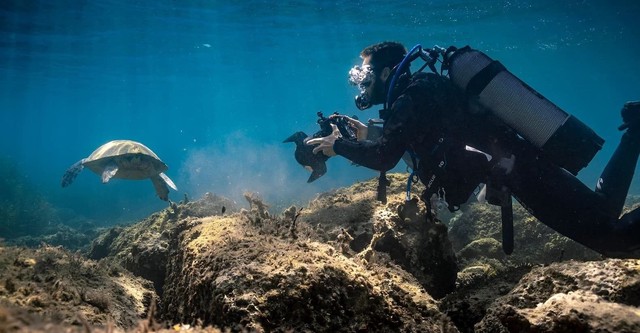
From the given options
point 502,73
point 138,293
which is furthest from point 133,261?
point 502,73

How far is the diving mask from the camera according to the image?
488 centimetres

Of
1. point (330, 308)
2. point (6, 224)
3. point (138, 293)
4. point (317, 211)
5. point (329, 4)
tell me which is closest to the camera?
point (330, 308)

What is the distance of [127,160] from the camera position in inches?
399

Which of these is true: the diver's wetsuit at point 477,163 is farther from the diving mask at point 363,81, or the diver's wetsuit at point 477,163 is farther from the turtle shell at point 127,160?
the turtle shell at point 127,160

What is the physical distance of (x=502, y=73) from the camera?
4.10 metres

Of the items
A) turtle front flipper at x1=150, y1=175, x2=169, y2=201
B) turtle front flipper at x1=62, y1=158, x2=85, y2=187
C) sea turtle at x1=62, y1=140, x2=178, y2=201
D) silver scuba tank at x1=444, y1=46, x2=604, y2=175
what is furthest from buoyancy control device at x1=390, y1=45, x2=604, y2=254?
turtle front flipper at x1=62, y1=158, x2=85, y2=187

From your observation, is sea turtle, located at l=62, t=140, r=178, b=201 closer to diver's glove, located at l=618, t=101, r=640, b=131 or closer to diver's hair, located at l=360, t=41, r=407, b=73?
diver's hair, located at l=360, t=41, r=407, b=73

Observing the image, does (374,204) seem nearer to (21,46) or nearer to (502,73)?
(502,73)

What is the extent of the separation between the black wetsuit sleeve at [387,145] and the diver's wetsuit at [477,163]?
0.01 meters

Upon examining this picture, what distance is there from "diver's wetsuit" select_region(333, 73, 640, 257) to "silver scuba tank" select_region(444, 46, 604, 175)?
111 millimetres

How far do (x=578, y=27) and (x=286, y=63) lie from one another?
2753cm

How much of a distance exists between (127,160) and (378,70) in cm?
846

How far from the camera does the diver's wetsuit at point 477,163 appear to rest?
387 cm

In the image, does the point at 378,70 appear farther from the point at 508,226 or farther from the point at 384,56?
the point at 508,226
